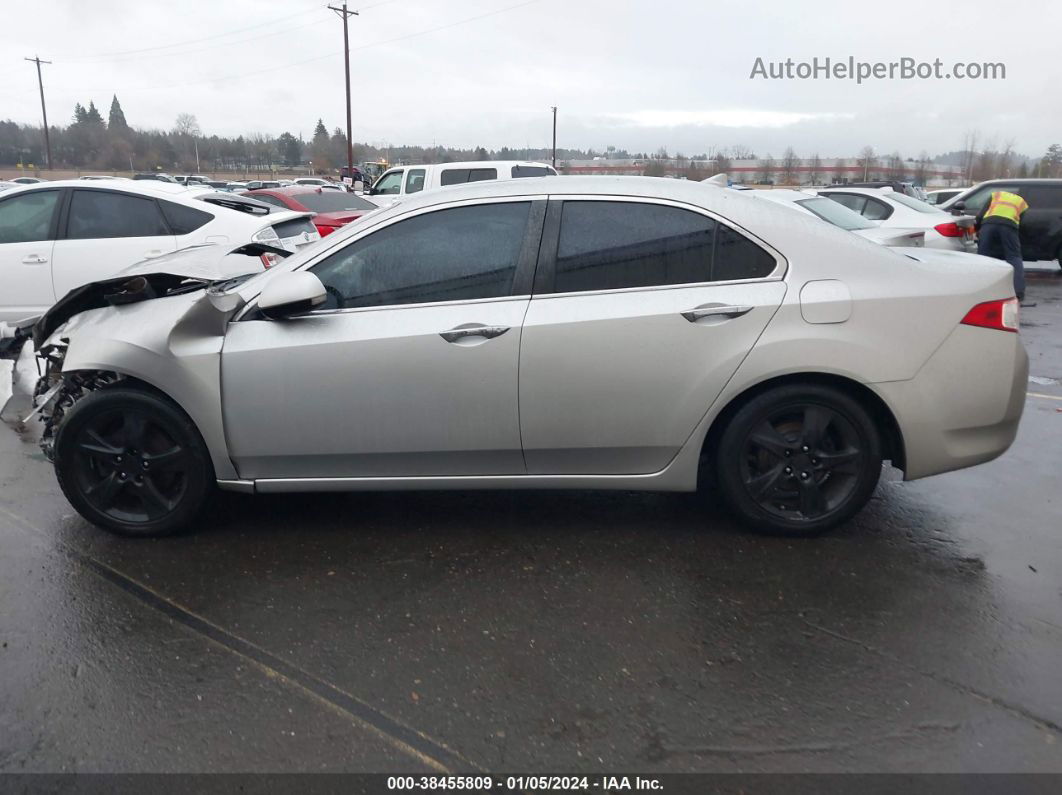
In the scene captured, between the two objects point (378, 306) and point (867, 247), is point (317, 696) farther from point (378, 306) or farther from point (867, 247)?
point (867, 247)

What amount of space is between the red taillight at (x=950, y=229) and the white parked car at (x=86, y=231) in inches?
346

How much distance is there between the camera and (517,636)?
324cm

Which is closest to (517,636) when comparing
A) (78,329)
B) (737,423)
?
(737,423)

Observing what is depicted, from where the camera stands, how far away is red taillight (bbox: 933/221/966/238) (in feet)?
38.1

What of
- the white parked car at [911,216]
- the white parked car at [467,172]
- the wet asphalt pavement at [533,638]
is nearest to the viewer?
the wet asphalt pavement at [533,638]

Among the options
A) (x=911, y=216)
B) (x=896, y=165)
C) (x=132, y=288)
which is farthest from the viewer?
(x=896, y=165)

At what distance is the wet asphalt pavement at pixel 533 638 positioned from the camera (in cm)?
265

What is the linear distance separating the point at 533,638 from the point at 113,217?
6.47m

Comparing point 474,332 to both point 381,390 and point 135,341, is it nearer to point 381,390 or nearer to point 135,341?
point 381,390

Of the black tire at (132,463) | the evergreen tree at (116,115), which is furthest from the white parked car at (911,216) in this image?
the evergreen tree at (116,115)

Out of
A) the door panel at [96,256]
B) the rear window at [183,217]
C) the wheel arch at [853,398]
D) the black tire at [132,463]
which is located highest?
the rear window at [183,217]

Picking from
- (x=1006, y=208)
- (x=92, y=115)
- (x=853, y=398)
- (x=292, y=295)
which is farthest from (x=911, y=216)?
(x=92, y=115)

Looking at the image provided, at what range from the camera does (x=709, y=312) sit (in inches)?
148

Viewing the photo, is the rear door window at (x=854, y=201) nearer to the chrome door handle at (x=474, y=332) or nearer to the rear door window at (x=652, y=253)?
the rear door window at (x=652, y=253)
